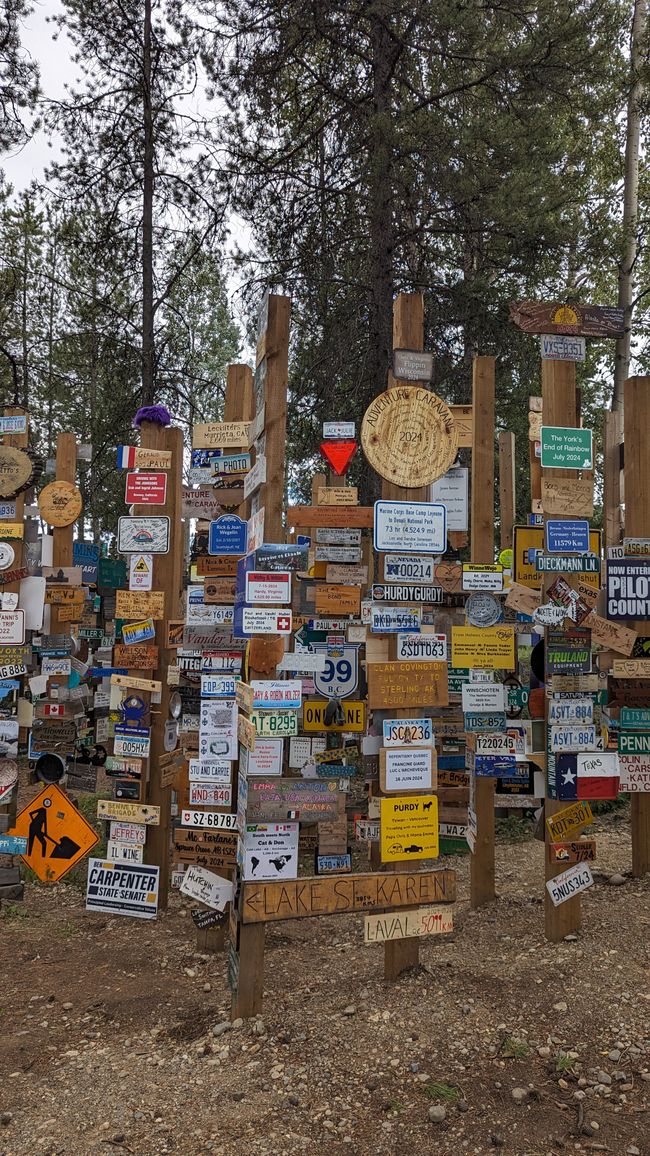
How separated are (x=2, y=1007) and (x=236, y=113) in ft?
34.9

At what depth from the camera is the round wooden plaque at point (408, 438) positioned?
4223 millimetres

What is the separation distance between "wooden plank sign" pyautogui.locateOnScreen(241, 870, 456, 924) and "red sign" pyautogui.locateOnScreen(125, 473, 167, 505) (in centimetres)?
284

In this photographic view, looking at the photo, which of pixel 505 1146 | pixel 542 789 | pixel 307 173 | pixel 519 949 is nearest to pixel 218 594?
pixel 542 789

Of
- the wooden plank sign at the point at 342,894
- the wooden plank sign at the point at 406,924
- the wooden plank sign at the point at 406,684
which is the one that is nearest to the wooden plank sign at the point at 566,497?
the wooden plank sign at the point at 406,684

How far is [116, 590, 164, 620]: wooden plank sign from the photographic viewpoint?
5719 mm

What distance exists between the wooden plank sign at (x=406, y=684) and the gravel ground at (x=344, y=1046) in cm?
142

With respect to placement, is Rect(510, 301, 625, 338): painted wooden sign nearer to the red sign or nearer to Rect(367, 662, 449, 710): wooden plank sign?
Rect(367, 662, 449, 710): wooden plank sign

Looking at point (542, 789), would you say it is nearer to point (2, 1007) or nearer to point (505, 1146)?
point (505, 1146)

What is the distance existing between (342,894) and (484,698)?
74.8 inches

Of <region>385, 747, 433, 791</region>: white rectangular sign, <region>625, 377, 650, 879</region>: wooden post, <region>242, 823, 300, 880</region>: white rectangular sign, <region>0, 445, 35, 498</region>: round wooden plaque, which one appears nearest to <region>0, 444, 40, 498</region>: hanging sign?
<region>0, 445, 35, 498</region>: round wooden plaque

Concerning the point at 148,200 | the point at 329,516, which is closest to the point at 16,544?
the point at 329,516

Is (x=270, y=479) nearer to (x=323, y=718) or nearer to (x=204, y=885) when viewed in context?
(x=204, y=885)

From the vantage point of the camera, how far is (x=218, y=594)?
5.32 metres

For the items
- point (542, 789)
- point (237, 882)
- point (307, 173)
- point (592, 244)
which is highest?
point (307, 173)
